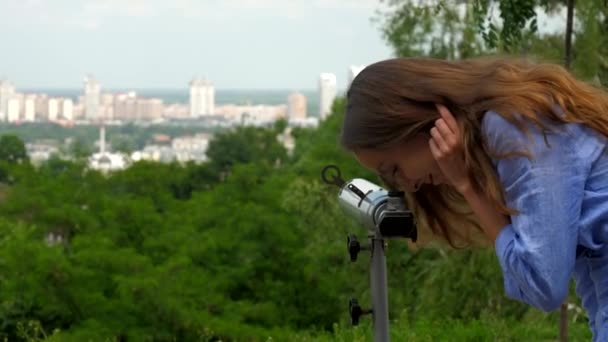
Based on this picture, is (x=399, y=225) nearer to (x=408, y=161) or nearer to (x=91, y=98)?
(x=408, y=161)

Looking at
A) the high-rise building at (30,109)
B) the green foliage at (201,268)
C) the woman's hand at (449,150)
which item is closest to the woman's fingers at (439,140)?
the woman's hand at (449,150)

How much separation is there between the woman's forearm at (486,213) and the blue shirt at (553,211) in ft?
0.10

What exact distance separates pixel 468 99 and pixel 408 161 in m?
0.14

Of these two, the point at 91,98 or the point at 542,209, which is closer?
the point at 542,209

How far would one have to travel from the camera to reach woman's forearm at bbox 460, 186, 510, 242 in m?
1.75

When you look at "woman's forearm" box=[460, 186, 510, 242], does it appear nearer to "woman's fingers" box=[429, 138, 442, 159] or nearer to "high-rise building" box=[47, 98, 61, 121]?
"woman's fingers" box=[429, 138, 442, 159]

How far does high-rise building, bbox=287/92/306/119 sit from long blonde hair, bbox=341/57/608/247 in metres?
51.0

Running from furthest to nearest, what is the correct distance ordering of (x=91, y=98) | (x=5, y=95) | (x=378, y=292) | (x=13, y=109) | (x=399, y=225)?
1. (x=91, y=98)
2. (x=5, y=95)
3. (x=13, y=109)
4. (x=378, y=292)
5. (x=399, y=225)

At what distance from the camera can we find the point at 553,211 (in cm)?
163

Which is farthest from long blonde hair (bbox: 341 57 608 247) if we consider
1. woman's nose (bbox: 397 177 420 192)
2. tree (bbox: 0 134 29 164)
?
tree (bbox: 0 134 29 164)

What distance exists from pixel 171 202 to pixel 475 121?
51.8 feet

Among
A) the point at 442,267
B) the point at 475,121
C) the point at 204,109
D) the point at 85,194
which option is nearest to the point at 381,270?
the point at 475,121

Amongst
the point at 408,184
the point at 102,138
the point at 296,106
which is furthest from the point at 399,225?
the point at 296,106

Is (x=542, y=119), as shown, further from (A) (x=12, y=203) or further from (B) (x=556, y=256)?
(A) (x=12, y=203)
